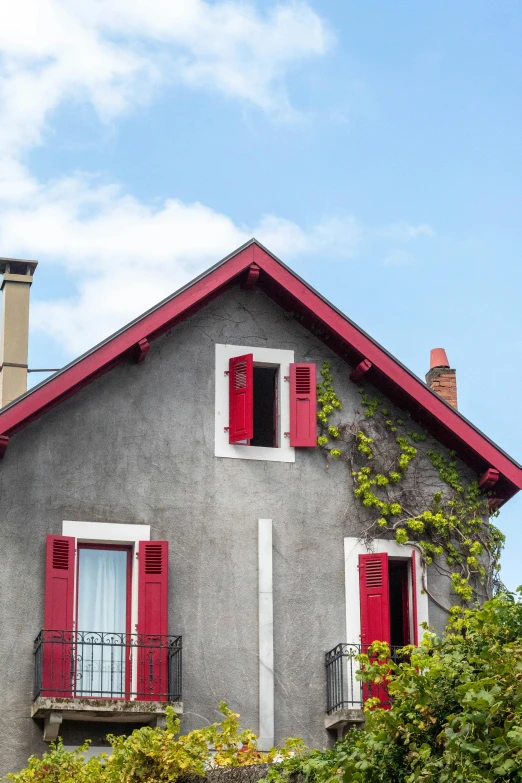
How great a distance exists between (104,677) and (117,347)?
4.36 m

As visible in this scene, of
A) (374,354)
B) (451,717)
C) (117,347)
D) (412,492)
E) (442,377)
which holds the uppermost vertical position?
(442,377)

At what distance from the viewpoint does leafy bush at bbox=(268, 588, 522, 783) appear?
25.1 feet

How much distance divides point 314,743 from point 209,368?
5347mm

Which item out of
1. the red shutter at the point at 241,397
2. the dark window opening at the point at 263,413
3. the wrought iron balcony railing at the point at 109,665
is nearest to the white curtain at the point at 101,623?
the wrought iron balcony railing at the point at 109,665

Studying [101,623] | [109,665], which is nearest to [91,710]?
[109,665]

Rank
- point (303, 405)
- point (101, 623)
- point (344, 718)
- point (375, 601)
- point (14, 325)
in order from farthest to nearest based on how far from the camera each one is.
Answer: point (14, 325) < point (303, 405) < point (375, 601) < point (101, 623) < point (344, 718)

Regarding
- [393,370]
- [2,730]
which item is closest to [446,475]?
[393,370]

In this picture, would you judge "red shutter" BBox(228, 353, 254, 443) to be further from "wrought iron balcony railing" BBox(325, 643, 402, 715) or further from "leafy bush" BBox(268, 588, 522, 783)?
"leafy bush" BBox(268, 588, 522, 783)

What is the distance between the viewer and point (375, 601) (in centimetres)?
1803

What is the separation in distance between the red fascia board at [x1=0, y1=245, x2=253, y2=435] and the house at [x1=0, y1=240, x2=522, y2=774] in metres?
0.03

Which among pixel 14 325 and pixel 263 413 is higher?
pixel 14 325

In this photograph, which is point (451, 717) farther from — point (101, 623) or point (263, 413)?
point (263, 413)

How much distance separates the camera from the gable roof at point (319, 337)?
1795 cm

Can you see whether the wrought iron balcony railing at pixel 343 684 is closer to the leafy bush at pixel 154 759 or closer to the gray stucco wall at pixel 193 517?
the gray stucco wall at pixel 193 517
